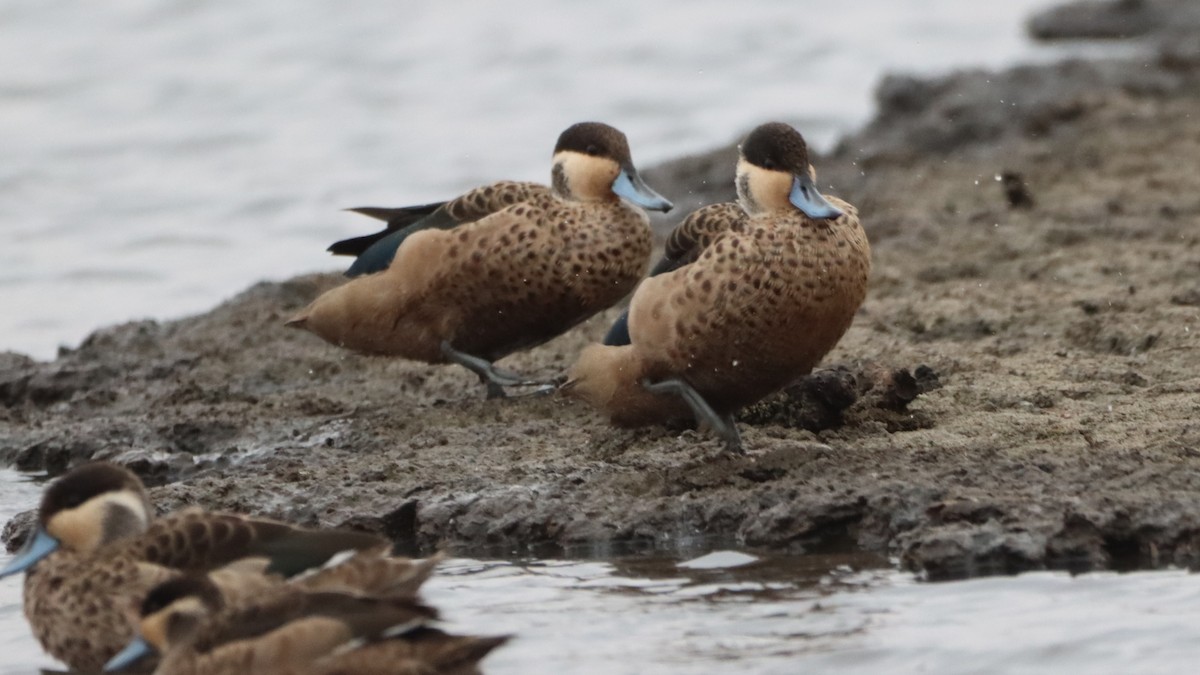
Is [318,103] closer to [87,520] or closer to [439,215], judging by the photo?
[439,215]

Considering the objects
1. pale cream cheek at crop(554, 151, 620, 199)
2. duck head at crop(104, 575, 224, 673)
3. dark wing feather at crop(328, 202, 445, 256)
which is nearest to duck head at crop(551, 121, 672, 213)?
pale cream cheek at crop(554, 151, 620, 199)

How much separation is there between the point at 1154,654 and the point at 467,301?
3403 millimetres

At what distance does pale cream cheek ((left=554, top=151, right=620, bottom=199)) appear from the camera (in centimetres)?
748

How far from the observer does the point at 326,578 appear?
4.73 metres

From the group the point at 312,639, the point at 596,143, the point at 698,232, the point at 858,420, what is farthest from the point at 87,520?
the point at 596,143

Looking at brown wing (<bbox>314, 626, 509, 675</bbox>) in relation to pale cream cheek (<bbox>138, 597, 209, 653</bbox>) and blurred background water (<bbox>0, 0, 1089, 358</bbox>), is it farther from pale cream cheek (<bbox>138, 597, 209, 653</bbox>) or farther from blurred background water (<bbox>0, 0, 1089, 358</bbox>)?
blurred background water (<bbox>0, 0, 1089, 358</bbox>)

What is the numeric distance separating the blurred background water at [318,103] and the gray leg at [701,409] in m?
4.66

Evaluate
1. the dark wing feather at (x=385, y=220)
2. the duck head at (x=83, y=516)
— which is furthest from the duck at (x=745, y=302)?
the duck head at (x=83, y=516)

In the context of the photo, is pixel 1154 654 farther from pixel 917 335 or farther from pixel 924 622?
pixel 917 335

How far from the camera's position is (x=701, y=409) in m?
6.18

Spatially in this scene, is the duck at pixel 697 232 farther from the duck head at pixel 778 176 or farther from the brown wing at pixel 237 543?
the brown wing at pixel 237 543

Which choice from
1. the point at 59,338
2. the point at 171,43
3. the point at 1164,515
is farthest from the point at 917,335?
the point at 171,43

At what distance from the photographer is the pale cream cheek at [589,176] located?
7477mm

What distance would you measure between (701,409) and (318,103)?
11.3 m
